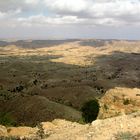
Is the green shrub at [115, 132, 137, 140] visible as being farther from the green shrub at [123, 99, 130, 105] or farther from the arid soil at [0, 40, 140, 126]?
the green shrub at [123, 99, 130, 105]

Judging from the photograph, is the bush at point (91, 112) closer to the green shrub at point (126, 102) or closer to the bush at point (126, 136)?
the green shrub at point (126, 102)

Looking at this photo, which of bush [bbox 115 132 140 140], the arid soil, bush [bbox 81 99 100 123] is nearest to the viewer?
bush [bbox 115 132 140 140]

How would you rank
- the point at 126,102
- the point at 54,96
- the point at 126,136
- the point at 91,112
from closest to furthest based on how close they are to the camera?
1. the point at 126,136
2. the point at 126,102
3. the point at 91,112
4. the point at 54,96

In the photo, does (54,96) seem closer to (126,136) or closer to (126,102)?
(126,102)

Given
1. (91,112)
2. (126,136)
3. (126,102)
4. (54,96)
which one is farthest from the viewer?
(54,96)

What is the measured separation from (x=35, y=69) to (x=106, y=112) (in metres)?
143

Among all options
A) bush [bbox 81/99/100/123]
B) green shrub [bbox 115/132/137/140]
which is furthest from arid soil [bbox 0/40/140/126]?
green shrub [bbox 115/132/137/140]

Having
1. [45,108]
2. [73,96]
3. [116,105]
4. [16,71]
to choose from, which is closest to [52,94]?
[73,96]

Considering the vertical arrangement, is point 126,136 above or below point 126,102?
above

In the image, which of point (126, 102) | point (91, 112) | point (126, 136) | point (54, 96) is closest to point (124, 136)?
point (126, 136)

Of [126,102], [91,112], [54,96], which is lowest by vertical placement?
[54,96]

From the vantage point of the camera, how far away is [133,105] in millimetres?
34000

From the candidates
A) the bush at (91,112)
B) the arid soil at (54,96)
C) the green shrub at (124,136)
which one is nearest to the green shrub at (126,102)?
the arid soil at (54,96)

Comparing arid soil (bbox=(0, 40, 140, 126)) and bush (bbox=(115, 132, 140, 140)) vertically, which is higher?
bush (bbox=(115, 132, 140, 140))
